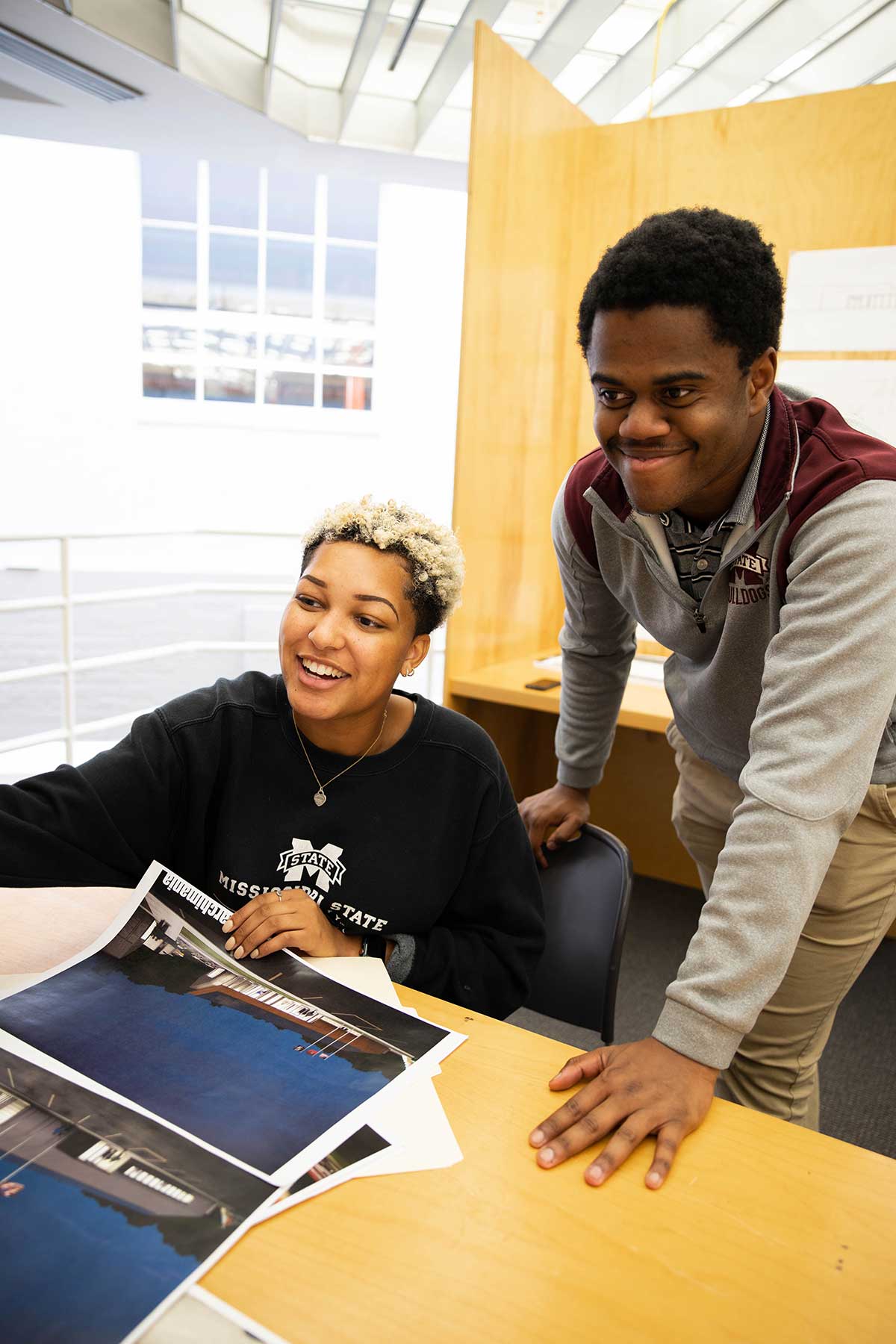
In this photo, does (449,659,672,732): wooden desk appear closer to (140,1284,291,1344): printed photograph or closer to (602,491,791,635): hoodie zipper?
(602,491,791,635): hoodie zipper

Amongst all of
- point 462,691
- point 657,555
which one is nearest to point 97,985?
point 657,555

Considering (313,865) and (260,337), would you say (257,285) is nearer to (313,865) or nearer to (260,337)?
(260,337)

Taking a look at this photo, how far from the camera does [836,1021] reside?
8.09 ft

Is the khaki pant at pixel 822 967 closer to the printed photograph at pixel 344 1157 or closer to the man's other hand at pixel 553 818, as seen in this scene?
the man's other hand at pixel 553 818

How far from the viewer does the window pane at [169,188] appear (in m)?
7.26

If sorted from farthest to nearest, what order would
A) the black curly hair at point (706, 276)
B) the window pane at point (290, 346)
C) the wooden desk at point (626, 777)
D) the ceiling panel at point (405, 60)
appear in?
the window pane at point (290, 346) < the ceiling panel at point (405, 60) < the wooden desk at point (626, 777) < the black curly hair at point (706, 276)

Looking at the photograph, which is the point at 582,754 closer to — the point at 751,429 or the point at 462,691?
the point at 751,429

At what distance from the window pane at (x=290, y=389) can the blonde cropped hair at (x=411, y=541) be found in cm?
693

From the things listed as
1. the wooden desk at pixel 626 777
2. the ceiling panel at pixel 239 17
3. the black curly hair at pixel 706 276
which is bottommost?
the wooden desk at pixel 626 777

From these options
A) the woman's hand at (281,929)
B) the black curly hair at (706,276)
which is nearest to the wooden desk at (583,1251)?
the woman's hand at (281,929)

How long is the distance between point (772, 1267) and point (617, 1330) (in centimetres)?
13

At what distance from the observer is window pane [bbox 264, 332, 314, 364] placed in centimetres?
765

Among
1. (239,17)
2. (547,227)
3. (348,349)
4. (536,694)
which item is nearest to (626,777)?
(536,694)

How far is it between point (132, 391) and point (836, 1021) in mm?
7123
